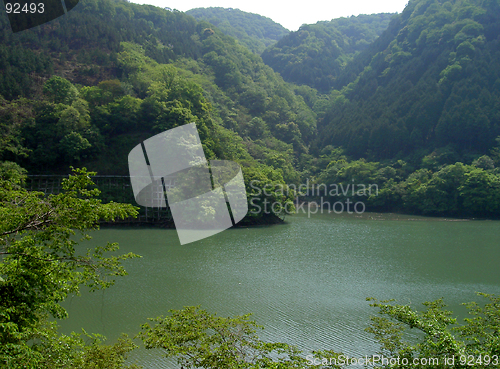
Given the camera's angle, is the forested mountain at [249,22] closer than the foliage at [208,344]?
No

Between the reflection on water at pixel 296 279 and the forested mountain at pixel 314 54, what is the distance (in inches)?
2236

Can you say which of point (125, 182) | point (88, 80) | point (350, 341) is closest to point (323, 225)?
point (125, 182)

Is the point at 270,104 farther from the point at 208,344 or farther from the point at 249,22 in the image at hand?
the point at 249,22

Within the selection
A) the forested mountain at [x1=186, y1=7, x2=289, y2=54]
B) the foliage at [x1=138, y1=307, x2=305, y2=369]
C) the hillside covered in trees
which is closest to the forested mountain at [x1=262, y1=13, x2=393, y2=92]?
the hillside covered in trees

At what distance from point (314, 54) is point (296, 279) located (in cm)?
7237

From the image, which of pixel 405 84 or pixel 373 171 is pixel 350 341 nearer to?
pixel 373 171

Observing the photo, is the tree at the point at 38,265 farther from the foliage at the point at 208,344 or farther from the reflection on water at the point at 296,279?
the reflection on water at the point at 296,279

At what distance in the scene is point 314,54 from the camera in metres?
79.0

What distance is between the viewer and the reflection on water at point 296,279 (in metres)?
10.2

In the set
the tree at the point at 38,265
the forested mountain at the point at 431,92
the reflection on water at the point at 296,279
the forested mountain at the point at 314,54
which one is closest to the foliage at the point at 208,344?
the tree at the point at 38,265

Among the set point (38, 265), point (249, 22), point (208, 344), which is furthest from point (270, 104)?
point (249, 22)

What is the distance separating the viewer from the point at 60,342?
4695mm

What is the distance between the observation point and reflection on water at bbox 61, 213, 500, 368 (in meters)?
10.2

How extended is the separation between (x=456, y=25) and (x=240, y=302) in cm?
5337
